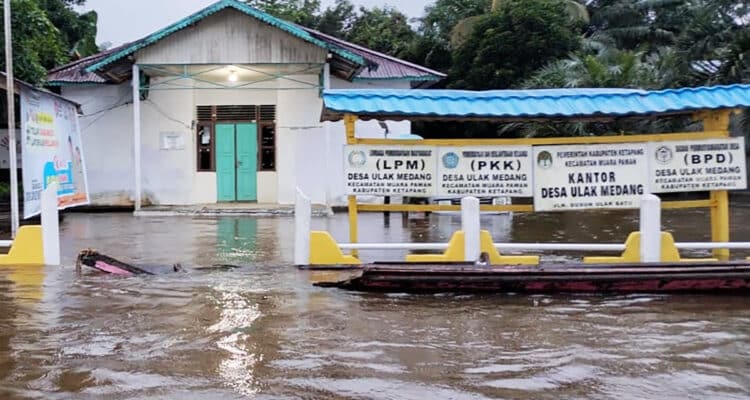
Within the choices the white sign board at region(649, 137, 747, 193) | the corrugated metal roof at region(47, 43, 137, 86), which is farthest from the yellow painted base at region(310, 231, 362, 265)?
the corrugated metal roof at region(47, 43, 137, 86)

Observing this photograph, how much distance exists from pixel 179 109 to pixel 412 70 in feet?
20.8

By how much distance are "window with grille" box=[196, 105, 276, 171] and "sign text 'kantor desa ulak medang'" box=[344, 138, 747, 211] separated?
11.4 m

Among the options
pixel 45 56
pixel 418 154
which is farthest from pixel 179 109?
pixel 418 154

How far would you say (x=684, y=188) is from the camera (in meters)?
9.05

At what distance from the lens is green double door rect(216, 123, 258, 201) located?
20.1m

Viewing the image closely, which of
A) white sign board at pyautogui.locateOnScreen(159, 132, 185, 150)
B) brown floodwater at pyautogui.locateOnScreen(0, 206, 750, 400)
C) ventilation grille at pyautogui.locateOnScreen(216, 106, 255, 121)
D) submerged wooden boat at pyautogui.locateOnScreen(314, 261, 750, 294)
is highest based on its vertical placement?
ventilation grille at pyautogui.locateOnScreen(216, 106, 255, 121)

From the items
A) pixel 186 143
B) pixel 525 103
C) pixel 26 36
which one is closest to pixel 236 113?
pixel 186 143

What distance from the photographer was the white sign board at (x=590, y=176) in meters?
9.03

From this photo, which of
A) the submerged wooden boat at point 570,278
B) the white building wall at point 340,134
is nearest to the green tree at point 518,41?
the white building wall at point 340,134

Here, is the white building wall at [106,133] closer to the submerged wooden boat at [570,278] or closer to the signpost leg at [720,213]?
the submerged wooden boat at [570,278]

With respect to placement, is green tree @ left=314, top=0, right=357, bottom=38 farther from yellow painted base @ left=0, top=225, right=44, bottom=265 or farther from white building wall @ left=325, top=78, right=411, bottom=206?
yellow painted base @ left=0, top=225, right=44, bottom=265

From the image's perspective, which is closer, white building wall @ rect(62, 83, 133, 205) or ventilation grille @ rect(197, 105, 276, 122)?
ventilation grille @ rect(197, 105, 276, 122)

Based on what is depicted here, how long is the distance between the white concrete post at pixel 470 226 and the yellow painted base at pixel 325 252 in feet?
4.41

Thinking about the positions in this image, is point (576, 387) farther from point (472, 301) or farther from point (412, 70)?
point (412, 70)
